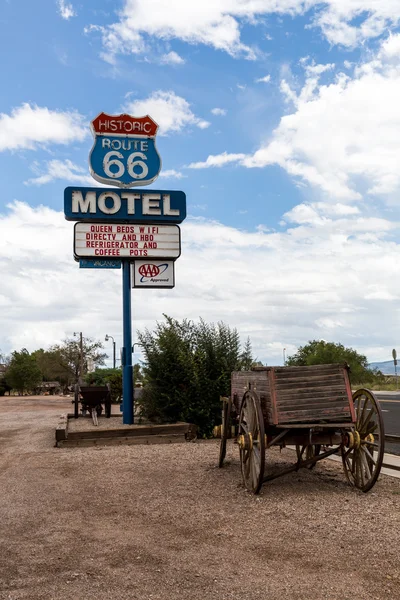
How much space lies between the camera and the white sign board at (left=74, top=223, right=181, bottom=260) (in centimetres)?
1667

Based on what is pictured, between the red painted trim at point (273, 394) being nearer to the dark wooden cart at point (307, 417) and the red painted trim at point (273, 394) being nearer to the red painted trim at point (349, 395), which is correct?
the dark wooden cart at point (307, 417)

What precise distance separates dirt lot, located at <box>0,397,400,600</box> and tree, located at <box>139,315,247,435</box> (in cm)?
481

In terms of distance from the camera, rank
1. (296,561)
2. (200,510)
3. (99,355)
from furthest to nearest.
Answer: (99,355) → (200,510) → (296,561)

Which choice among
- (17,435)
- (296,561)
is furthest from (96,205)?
(296,561)

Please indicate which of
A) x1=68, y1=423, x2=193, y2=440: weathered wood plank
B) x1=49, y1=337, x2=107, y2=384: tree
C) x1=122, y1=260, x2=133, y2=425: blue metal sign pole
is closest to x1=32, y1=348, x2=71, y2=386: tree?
x1=49, y1=337, x2=107, y2=384: tree

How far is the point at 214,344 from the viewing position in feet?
49.2

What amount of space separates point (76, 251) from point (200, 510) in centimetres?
1121

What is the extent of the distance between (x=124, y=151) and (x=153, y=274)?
407 cm

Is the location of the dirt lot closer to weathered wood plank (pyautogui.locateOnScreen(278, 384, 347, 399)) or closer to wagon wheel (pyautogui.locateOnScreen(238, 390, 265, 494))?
wagon wheel (pyautogui.locateOnScreen(238, 390, 265, 494))

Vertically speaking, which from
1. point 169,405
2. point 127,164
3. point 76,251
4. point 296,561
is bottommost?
point 296,561

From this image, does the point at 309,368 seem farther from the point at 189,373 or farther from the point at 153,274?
the point at 153,274

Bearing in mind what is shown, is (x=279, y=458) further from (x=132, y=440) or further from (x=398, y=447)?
(x=132, y=440)

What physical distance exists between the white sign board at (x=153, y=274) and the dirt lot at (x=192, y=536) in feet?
27.3

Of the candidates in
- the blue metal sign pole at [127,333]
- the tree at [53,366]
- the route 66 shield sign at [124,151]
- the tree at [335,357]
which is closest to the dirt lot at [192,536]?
the blue metal sign pole at [127,333]
